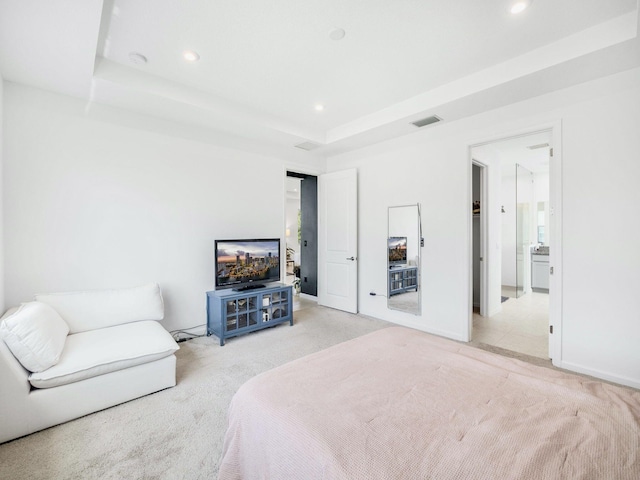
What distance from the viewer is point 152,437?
1855 millimetres

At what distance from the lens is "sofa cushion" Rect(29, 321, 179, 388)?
1993 mm

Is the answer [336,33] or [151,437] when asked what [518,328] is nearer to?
[336,33]

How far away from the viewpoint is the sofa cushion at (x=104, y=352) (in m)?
1.99

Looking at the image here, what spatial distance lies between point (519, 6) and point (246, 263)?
350 centimetres

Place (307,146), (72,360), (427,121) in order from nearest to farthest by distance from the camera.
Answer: (72,360) < (427,121) < (307,146)

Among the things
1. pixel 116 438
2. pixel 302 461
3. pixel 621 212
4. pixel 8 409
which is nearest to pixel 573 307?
pixel 621 212

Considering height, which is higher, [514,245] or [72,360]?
[514,245]

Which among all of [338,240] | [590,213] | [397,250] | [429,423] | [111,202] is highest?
[111,202]

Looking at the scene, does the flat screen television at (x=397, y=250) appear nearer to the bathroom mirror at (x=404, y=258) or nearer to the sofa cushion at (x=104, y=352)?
the bathroom mirror at (x=404, y=258)

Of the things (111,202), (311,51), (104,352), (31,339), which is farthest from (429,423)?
(111,202)

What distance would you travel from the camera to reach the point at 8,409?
5.89 ft

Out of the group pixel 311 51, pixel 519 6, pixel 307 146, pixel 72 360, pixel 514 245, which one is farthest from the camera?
pixel 514 245

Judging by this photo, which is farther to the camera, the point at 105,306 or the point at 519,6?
the point at 105,306

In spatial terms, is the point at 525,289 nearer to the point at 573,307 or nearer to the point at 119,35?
the point at 573,307
